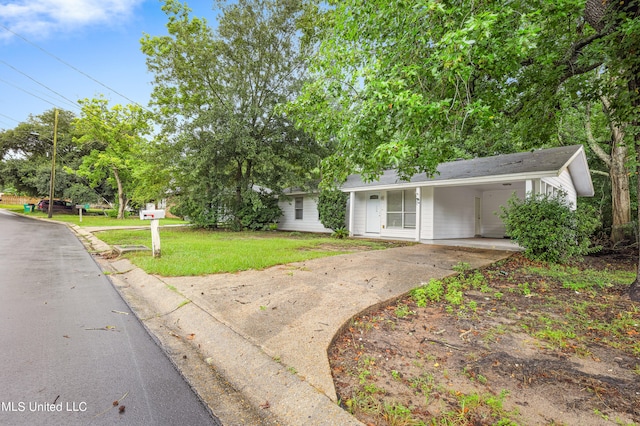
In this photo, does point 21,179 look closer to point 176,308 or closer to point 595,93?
point 176,308

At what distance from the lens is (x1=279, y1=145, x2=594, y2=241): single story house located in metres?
9.25

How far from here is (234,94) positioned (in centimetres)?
1328

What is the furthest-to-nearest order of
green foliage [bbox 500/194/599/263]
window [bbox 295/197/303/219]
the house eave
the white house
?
window [bbox 295/197/303/219] → the white house → the house eave → green foliage [bbox 500/194/599/263]

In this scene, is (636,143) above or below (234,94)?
below

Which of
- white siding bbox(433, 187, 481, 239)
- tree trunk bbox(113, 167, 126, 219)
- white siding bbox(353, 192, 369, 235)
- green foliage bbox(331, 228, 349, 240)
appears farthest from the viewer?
tree trunk bbox(113, 167, 126, 219)

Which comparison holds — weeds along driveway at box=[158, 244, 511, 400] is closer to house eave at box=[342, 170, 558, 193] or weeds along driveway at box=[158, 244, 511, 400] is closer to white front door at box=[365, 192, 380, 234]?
house eave at box=[342, 170, 558, 193]

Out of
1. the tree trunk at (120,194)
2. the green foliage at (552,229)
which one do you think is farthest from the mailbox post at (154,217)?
the tree trunk at (120,194)

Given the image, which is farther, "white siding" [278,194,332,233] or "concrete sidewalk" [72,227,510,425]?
"white siding" [278,194,332,233]

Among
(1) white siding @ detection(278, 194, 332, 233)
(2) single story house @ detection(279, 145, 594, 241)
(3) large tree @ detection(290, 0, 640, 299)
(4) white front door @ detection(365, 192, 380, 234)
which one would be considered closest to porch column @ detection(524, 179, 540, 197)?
(2) single story house @ detection(279, 145, 594, 241)

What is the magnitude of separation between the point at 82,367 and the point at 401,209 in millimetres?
11203

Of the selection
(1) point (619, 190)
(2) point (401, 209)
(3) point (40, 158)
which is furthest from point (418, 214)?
(3) point (40, 158)

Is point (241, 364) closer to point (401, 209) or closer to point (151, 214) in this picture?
point (151, 214)

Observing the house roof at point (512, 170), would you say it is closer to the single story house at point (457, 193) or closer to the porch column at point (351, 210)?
the single story house at point (457, 193)

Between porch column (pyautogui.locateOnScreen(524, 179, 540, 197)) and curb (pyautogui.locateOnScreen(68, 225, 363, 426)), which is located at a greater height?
porch column (pyautogui.locateOnScreen(524, 179, 540, 197))
